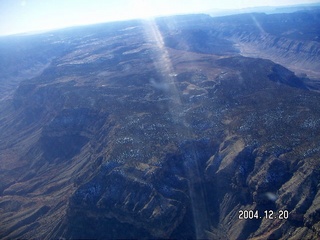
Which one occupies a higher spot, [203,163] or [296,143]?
[296,143]

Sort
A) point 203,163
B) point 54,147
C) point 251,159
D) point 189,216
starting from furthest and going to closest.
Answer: point 54,147 < point 203,163 < point 251,159 < point 189,216

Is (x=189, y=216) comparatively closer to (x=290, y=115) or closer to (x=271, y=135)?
(x=271, y=135)

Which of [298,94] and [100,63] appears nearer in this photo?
[298,94]

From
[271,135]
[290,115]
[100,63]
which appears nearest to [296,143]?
[271,135]

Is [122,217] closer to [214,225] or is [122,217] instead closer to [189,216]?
[189,216]

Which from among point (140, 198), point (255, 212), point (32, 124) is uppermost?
point (140, 198)

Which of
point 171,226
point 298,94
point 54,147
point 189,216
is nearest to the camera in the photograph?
point 171,226
